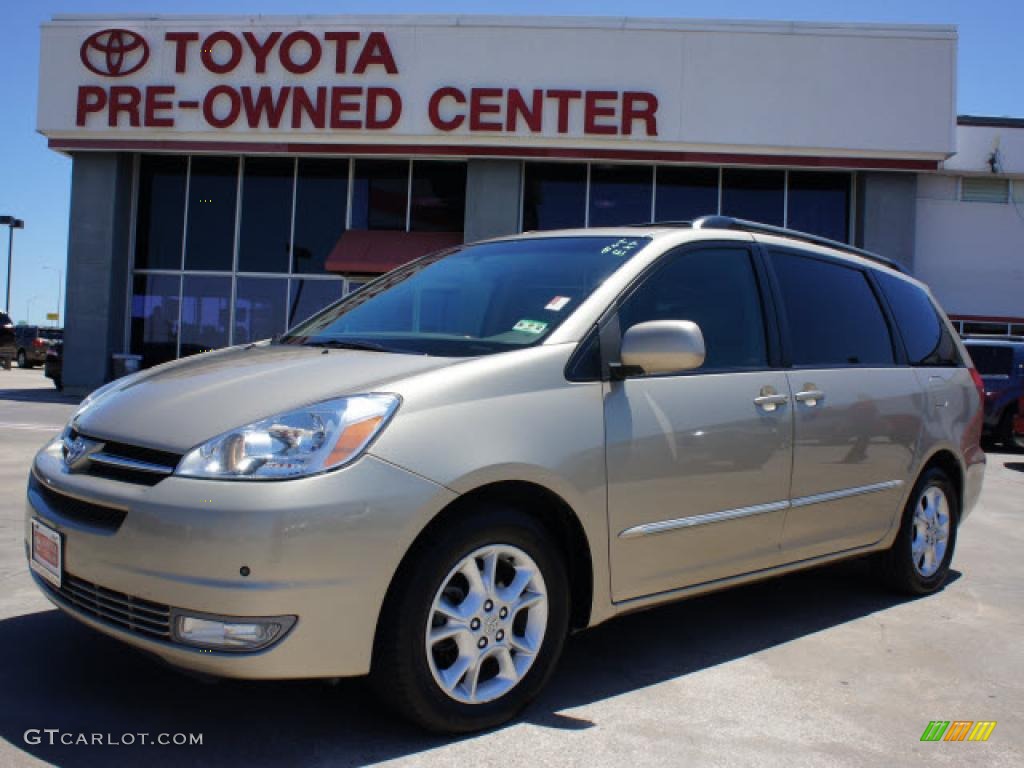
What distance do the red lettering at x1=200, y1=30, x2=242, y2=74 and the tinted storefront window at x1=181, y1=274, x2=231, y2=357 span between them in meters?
4.28

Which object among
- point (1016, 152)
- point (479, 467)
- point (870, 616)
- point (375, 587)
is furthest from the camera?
point (1016, 152)

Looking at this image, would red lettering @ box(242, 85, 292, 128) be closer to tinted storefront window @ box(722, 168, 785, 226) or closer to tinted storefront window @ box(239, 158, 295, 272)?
tinted storefront window @ box(239, 158, 295, 272)

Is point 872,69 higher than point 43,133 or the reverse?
higher

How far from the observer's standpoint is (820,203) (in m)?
18.3

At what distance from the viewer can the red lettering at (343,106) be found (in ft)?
57.8

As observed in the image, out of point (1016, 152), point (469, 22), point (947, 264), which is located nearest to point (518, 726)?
point (469, 22)

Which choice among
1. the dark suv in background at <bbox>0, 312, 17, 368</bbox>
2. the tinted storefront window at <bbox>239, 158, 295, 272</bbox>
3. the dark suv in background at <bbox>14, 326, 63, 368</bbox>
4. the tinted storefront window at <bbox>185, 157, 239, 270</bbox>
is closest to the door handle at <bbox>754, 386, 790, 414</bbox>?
the tinted storefront window at <bbox>239, 158, 295, 272</bbox>

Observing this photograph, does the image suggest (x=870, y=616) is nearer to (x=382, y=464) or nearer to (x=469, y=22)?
(x=382, y=464)

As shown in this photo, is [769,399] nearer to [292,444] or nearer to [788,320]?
[788,320]

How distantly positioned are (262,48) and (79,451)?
16.9 meters

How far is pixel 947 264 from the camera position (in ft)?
63.1

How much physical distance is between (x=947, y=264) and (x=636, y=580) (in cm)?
1853

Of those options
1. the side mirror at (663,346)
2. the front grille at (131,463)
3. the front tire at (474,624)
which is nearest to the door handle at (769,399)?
the side mirror at (663,346)

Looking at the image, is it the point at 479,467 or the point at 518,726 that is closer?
the point at 479,467
